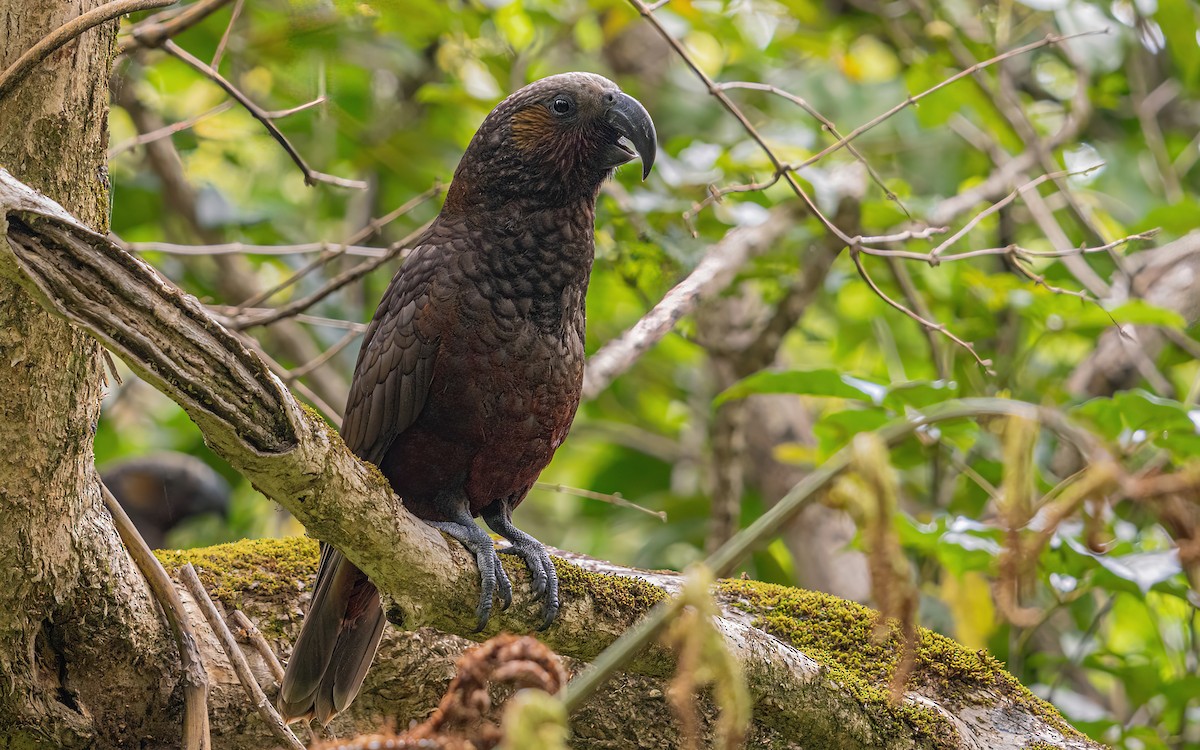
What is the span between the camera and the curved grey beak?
3121 mm

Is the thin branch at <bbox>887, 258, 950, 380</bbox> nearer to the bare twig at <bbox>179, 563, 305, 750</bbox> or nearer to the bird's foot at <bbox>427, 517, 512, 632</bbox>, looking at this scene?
the bird's foot at <bbox>427, 517, 512, 632</bbox>

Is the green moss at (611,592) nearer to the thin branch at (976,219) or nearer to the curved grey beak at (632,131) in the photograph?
the curved grey beak at (632,131)

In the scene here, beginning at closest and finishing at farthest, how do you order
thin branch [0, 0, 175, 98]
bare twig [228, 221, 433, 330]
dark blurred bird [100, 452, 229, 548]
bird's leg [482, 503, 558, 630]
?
thin branch [0, 0, 175, 98] → bird's leg [482, 503, 558, 630] → bare twig [228, 221, 433, 330] → dark blurred bird [100, 452, 229, 548]

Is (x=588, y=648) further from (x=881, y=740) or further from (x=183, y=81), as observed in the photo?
(x=183, y=81)

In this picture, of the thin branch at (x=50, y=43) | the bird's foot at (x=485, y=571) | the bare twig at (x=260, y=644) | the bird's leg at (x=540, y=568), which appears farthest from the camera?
the bare twig at (x=260, y=644)

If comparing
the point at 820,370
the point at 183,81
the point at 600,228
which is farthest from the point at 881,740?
the point at 183,81

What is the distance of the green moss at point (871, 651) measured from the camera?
3.11 meters

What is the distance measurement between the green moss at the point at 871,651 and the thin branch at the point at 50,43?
2288 mm

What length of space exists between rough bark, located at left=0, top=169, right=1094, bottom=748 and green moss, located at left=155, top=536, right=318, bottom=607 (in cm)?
10

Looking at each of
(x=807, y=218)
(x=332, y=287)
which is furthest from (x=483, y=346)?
(x=807, y=218)

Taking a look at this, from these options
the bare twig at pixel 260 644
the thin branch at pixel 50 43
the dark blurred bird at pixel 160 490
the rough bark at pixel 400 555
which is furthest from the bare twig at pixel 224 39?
the dark blurred bird at pixel 160 490

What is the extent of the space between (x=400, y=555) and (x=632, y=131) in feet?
4.71

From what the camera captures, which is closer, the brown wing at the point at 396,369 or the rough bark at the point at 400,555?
the rough bark at the point at 400,555

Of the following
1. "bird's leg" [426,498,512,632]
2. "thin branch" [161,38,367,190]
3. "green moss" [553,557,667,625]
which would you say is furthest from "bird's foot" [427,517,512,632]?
"thin branch" [161,38,367,190]
